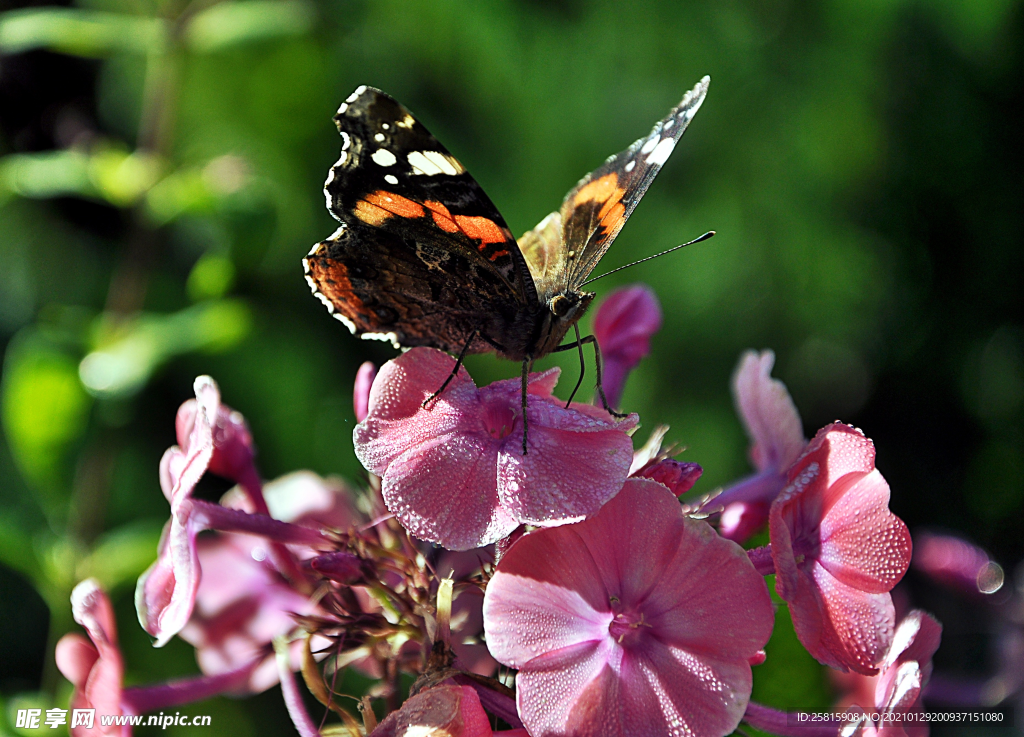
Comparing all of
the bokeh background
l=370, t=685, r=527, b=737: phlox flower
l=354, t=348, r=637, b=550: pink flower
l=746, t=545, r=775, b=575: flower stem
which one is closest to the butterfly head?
l=354, t=348, r=637, b=550: pink flower

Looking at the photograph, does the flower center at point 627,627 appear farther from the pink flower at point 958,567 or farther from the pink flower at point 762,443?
the pink flower at point 958,567

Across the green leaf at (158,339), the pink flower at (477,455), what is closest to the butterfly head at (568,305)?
the pink flower at (477,455)

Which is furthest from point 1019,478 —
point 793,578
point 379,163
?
point 379,163

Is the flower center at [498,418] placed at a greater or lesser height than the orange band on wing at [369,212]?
lesser

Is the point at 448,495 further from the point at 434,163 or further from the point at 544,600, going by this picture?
the point at 434,163

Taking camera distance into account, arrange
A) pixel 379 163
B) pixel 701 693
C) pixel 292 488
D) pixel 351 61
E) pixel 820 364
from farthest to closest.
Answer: pixel 820 364 < pixel 351 61 < pixel 292 488 < pixel 379 163 < pixel 701 693

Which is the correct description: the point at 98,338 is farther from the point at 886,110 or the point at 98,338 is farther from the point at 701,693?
the point at 886,110
